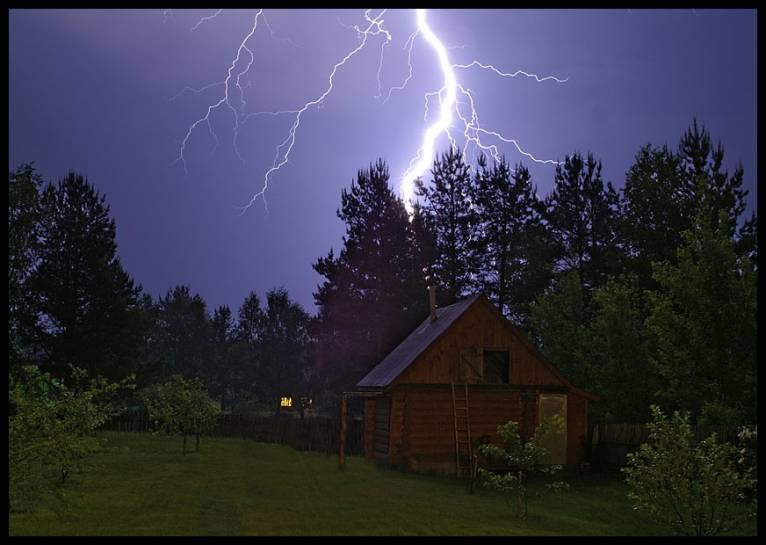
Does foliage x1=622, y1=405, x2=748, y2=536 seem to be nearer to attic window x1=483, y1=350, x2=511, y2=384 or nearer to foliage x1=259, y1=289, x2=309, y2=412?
attic window x1=483, y1=350, x2=511, y2=384

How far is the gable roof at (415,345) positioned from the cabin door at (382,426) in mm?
1018

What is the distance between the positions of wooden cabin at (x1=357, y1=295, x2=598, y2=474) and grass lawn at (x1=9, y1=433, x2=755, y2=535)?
Result: 148cm

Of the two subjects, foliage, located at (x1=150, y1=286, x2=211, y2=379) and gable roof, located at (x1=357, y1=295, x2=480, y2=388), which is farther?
foliage, located at (x1=150, y1=286, x2=211, y2=379)

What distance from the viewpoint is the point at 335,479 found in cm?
2281

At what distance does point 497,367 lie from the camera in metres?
30.1

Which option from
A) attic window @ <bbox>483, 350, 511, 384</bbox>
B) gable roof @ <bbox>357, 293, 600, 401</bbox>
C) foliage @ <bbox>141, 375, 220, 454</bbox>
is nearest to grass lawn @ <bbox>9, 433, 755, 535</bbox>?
gable roof @ <bbox>357, 293, 600, 401</bbox>

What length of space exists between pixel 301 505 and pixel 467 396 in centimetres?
1102

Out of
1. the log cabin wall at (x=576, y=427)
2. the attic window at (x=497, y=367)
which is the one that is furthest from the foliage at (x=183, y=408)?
the log cabin wall at (x=576, y=427)

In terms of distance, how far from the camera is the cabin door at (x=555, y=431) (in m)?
27.0

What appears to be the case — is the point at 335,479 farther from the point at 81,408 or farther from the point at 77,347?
the point at 77,347

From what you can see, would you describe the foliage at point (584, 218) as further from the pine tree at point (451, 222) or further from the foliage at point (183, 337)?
the foliage at point (183, 337)

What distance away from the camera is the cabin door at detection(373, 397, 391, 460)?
28.2 m

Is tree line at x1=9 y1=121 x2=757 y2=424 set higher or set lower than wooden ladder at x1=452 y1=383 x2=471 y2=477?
higher

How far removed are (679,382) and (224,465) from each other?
1648cm
